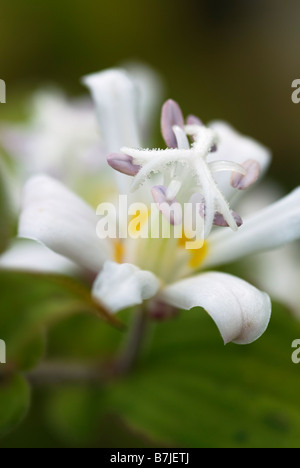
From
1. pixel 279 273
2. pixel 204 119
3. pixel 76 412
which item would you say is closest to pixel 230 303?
pixel 76 412

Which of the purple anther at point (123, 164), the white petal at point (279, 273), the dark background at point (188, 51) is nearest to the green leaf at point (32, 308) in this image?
the purple anther at point (123, 164)

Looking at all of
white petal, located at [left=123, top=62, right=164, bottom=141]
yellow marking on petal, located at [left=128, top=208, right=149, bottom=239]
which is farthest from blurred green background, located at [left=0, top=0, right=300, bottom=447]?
white petal, located at [left=123, top=62, right=164, bottom=141]

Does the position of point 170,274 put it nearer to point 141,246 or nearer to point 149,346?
point 141,246

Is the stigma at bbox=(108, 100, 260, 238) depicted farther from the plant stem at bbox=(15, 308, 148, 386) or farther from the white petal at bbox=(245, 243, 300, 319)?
the white petal at bbox=(245, 243, 300, 319)

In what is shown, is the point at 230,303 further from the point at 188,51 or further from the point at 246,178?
the point at 188,51

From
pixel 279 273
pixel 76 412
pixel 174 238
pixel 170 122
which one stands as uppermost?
pixel 170 122

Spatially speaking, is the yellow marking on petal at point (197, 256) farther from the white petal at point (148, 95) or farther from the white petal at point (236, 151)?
the white petal at point (148, 95)
